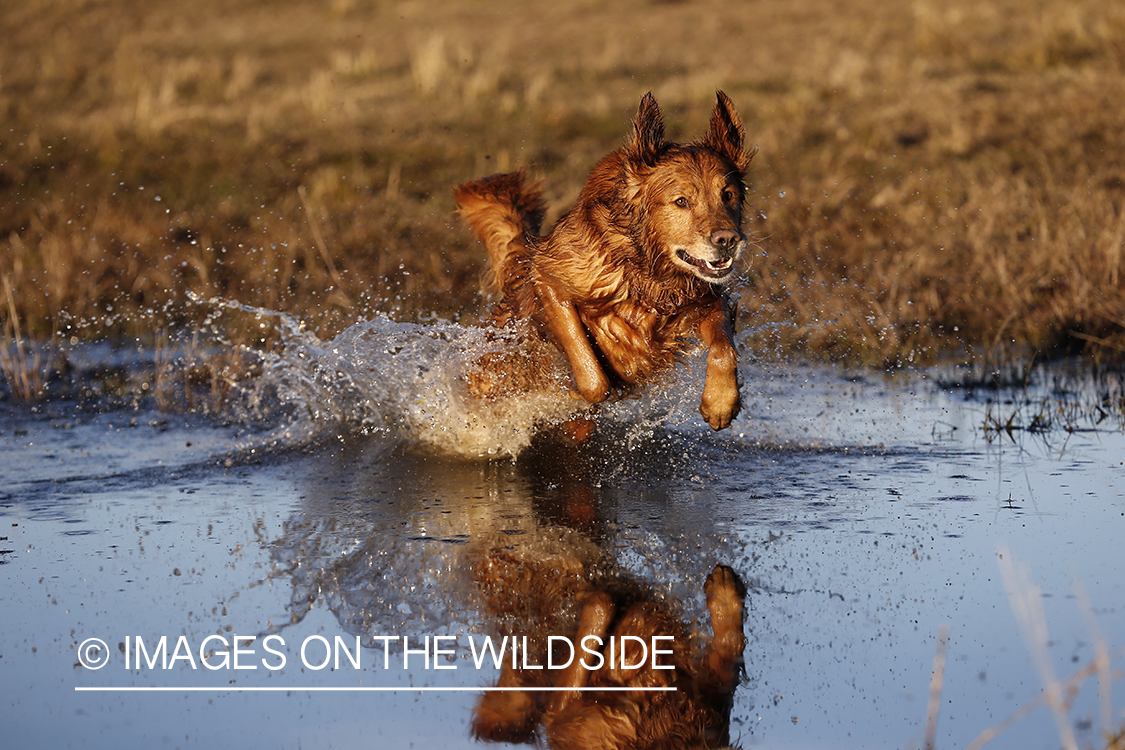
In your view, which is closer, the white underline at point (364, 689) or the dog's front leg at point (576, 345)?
the white underline at point (364, 689)

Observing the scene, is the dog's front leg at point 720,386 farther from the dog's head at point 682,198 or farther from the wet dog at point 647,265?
the dog's head at point 682,198

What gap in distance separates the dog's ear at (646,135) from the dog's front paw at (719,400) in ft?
3.31

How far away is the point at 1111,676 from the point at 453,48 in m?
16.6

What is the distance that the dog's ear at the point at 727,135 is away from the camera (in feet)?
17.9

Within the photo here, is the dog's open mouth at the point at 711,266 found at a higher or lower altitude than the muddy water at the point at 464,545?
higher

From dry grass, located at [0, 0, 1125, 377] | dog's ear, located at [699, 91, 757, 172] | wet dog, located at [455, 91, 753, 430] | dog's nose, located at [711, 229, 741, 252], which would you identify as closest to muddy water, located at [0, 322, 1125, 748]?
wet dog, located at [455, 91, 753, 430]

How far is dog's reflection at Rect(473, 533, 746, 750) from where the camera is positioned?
2936mm

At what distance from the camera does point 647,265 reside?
211 inches

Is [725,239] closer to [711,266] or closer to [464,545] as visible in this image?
[711,266]

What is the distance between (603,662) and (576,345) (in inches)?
91.7

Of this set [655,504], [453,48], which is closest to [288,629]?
[655,504]

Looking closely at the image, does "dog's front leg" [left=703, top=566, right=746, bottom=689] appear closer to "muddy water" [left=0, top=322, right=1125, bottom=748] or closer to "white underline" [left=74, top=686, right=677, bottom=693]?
"muddy water" [left=0, top=322, right=1125, bottom=748]

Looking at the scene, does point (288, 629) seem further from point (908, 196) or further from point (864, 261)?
point (908, 196)

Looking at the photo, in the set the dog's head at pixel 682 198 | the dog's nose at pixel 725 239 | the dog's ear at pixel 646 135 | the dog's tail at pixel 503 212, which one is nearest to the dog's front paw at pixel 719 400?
the dog's head at pixel 682 198
